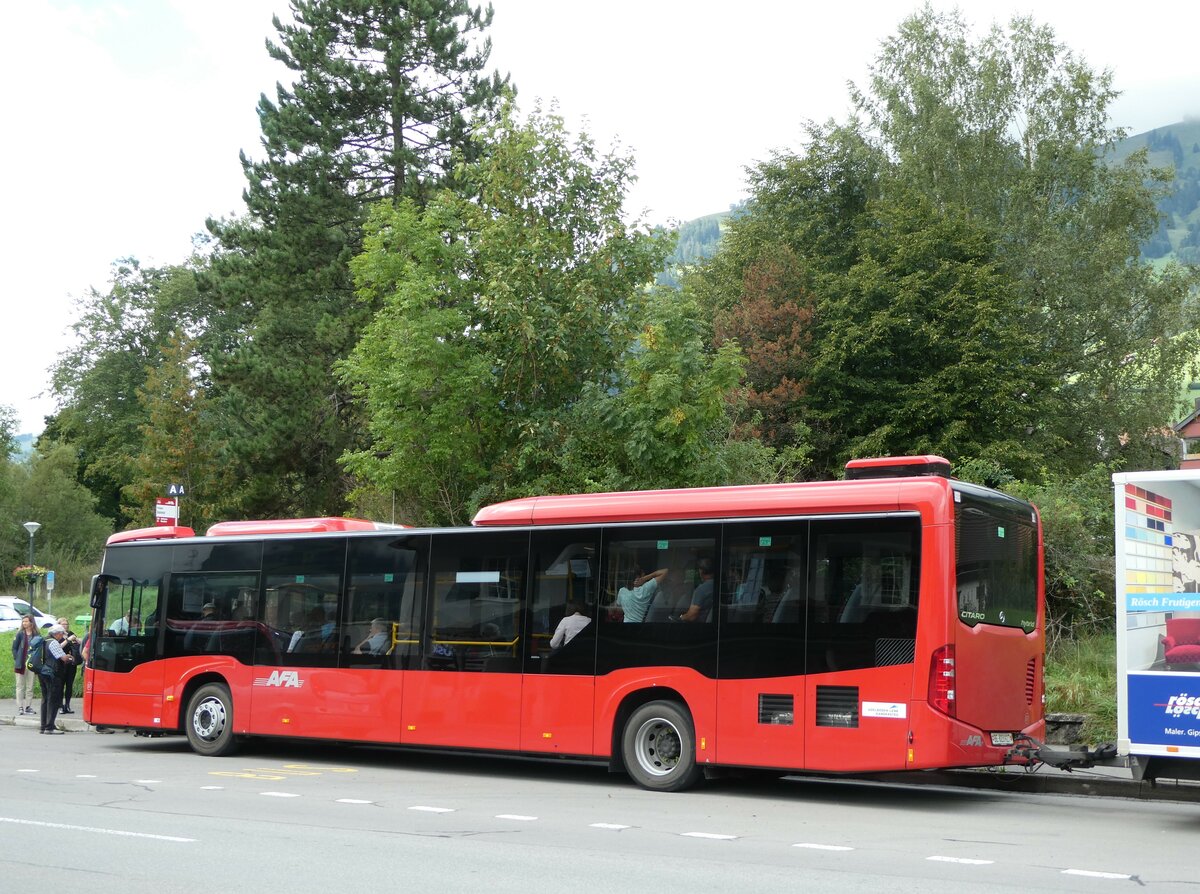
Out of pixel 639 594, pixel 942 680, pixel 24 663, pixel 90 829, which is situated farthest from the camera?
pixel 24 663

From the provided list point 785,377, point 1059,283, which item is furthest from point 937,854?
point 1059,283

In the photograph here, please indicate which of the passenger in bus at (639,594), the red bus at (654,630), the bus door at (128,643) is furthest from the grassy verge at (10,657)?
the passenger in bus at (639,594)

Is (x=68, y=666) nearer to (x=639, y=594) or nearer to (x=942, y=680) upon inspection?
(x=639, y=594)

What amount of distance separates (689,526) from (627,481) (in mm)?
Result: 7462

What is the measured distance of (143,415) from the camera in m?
68.4

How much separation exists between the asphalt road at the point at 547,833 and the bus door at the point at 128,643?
2.48 meters

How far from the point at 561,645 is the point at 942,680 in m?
4.60

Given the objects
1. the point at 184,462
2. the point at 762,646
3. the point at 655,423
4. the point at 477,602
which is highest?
the point at 184,462

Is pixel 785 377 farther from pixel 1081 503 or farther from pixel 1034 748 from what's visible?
pixel 1034 748

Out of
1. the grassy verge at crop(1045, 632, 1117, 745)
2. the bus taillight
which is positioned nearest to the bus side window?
the bus taillight

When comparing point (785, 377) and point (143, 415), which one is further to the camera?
point (143, 415)

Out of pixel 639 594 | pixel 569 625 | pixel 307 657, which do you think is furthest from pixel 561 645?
pixel 307 657

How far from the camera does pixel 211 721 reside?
61.0 ft

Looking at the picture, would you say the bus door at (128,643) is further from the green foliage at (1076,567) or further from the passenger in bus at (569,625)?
the green foliage at (1076,567)
